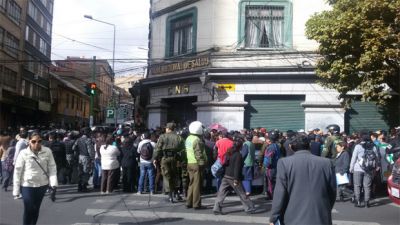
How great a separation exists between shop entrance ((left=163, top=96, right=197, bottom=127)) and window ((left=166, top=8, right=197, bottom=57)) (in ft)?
A: 7.37

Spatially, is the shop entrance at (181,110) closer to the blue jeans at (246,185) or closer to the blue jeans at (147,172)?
the blue jeans at (147,172)

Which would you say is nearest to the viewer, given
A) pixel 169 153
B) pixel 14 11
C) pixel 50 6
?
pixel 169 153

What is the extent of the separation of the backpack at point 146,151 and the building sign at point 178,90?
9636 millimetres

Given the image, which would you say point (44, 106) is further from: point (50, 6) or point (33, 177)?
point (33, 177)

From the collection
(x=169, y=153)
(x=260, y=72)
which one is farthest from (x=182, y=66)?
(x=169, y=153)

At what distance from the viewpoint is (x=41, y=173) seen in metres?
Answer: 7.66

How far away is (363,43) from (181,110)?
10782 mm

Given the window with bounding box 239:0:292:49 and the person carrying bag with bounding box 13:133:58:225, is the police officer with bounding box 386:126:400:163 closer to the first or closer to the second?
the person carrying bag with bounding box 13:133:58:225

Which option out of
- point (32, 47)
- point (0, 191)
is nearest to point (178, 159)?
point (0, 191)

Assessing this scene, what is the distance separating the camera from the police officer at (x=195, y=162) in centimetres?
1048

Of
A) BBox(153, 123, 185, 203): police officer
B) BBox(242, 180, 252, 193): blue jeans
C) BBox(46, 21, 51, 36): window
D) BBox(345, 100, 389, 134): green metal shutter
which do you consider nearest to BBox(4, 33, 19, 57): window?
BBox(46, 21, 51, 36): window

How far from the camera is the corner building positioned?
20.0 m

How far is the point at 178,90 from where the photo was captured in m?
22.5

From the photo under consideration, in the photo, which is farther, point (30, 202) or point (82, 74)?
point (82, 74)
